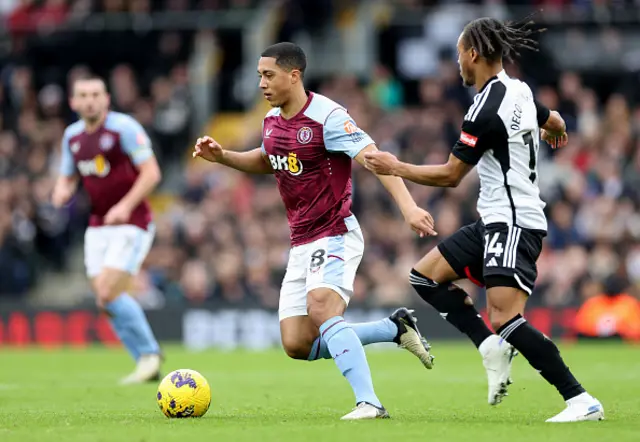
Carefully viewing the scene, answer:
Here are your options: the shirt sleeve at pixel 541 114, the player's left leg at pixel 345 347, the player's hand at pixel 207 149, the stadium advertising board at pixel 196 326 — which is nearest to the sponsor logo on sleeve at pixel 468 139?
the shirt sleeve at pixel 541 114

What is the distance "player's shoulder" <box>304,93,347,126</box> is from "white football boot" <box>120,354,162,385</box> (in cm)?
443

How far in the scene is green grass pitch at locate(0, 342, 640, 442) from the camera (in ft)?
23.7

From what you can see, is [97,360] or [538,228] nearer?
[538,228]

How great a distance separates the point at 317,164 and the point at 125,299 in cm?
435

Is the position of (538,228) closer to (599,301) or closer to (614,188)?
(599,301)

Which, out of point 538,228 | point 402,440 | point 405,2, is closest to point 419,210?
point 538,228

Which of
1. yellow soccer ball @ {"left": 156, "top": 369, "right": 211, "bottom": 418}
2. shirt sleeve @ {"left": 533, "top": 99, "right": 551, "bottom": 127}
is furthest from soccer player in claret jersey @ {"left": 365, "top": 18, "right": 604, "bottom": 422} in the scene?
yellow soccer ball @ {"left": 156, "top": 369, "right": 211, "bottom": 418}

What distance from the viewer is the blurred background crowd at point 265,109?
65.0ft

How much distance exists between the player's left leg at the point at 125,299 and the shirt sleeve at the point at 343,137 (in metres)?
4.37

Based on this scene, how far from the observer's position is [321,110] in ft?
27.8

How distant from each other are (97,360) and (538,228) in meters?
9.45

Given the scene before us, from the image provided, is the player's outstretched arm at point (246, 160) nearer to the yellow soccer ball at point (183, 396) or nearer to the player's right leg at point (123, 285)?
the yellow soccer ball at point (183, 396)

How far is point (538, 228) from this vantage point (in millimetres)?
7980

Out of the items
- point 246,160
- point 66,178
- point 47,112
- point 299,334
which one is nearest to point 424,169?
point 299,334
